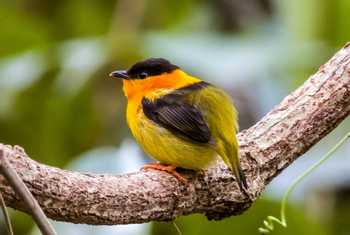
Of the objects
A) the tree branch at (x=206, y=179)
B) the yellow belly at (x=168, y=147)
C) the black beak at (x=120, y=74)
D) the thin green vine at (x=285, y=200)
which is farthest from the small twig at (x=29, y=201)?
the black beak at (x=120, y=74)

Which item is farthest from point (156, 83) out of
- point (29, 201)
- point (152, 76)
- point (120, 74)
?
point (29, 201)

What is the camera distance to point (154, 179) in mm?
3348

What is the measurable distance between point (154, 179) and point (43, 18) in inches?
103

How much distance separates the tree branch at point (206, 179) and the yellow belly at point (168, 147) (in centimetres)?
7

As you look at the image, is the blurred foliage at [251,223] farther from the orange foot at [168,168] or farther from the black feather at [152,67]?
the black feather at [152,67]

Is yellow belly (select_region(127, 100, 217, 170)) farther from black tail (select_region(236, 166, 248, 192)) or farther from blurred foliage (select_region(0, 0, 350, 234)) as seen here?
blurred foliage (select_region(0, 0, 350, 234))

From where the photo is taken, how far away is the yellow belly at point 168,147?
3703 mm

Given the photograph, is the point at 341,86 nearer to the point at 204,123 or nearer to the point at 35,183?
the point at 204,123

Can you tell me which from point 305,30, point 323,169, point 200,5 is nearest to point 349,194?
point 323,169

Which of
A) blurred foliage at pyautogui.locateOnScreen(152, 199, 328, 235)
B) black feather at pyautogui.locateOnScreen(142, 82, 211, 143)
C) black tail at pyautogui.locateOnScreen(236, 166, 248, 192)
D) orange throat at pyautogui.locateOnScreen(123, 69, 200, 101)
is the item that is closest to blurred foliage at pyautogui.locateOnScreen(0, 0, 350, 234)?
orange throat at pyautogui.locateOnScreen(123, 69, 200, 101)

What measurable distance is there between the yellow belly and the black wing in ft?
0.09

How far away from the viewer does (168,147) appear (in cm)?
381

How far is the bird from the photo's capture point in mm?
3678

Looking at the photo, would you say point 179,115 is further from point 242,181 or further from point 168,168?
point 242,181
